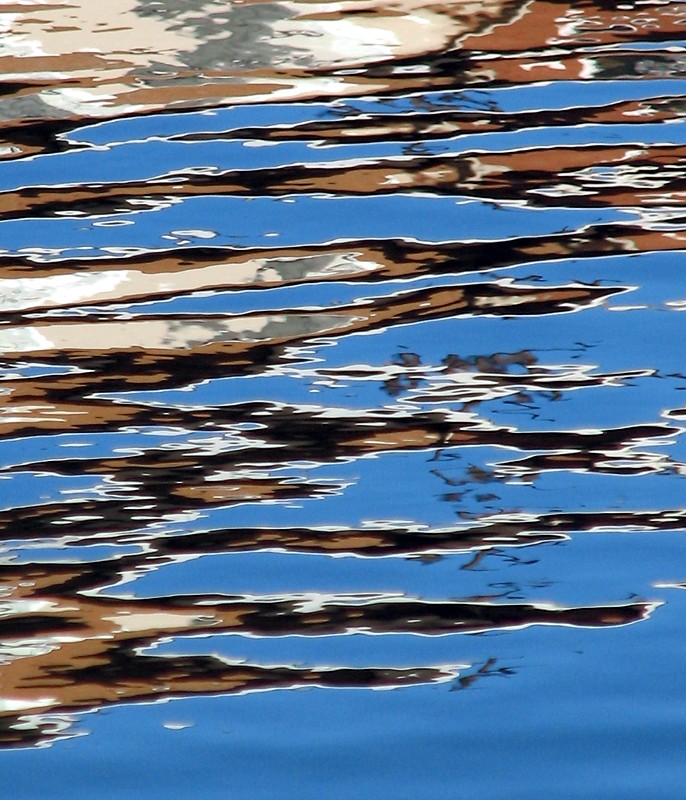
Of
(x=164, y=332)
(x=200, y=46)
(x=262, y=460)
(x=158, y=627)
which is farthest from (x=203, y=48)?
(x=158, y=627)

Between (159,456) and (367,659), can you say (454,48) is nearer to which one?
(159,456)

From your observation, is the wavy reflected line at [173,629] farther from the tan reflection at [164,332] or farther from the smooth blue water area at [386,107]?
the smooth blue water area at [386,107]

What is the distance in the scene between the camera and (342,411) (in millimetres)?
1882

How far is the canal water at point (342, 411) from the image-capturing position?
1348 millimetres

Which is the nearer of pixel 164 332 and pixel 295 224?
pixel 164 332

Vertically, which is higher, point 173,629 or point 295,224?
point 295,224

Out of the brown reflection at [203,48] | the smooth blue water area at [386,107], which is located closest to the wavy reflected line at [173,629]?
the smooth blue water area at [386,107]

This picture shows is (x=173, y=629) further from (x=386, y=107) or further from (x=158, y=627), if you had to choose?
(x=386, y=107)

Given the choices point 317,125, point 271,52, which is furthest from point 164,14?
point 317,125

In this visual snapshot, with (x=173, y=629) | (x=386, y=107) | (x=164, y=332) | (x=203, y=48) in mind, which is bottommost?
(x=173, y=629)

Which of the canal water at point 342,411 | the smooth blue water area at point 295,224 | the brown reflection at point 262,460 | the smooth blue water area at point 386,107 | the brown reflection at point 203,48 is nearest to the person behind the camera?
the canal water at point 342,411

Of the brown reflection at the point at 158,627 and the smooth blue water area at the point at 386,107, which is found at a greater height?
the smooth blue water area at the point at 386,107

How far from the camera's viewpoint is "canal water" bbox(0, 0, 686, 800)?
4.42 ft

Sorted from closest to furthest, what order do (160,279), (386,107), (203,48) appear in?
(160,279) → (386,107) → (203,48)
